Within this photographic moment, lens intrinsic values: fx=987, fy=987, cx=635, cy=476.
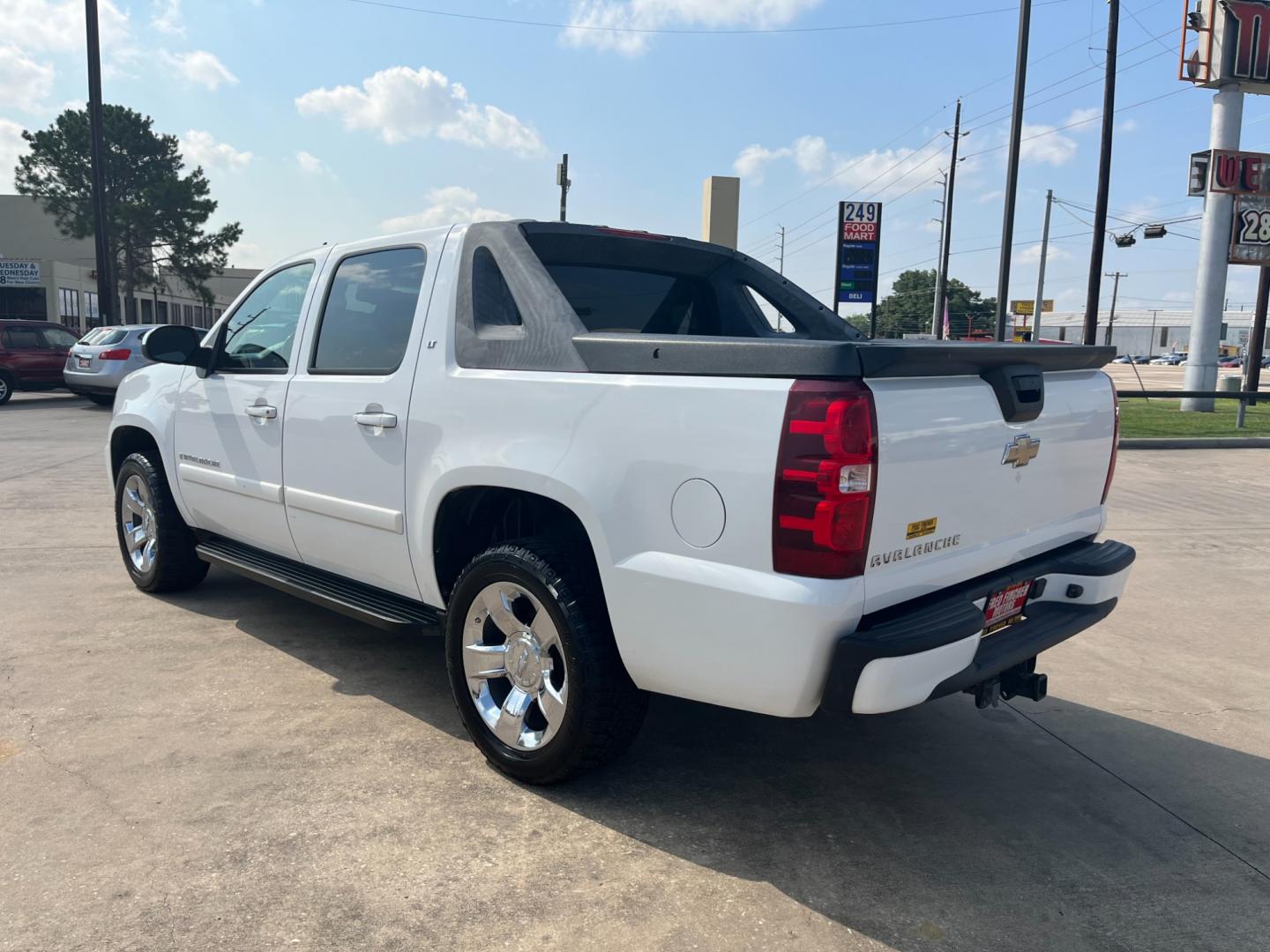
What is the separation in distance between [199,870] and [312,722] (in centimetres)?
108

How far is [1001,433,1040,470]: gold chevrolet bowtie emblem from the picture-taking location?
3.12 metres

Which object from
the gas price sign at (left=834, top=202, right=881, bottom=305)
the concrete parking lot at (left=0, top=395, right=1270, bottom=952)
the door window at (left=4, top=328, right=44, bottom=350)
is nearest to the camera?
the concrete parking lot at (left=0, top=395, right=1270, bottom=952)

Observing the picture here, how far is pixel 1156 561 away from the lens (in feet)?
23.6

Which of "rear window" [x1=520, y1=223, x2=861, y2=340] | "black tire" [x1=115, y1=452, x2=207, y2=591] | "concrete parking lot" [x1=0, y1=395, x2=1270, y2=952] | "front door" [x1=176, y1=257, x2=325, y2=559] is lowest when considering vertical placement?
"concrete parking lot" [x1=0, y1=395, x2=1270, y2=952]

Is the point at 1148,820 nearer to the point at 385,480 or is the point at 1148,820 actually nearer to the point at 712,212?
the point at 385,480

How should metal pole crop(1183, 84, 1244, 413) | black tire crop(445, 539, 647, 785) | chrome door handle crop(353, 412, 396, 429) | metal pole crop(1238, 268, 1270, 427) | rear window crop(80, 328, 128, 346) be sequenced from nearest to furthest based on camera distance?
black tire crop(445, 539, 647, 785)
chrome door handle crop(353, 412, 396, 429)
rear window crop(80, 328, 128, 346)
metal pole crop(1183, 84, 1244, 413)
metal pole crop(1238, 268, 1270, 427)

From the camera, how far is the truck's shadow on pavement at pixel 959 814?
9.02 ft

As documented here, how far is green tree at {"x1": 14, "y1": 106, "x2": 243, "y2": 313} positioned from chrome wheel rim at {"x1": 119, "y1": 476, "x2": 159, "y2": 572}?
47.9 m

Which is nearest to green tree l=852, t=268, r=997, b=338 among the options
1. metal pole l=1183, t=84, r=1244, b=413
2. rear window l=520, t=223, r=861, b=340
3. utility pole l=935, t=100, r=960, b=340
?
utility pole l=935, t=100, r=960, b=340

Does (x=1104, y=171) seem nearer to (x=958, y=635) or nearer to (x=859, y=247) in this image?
(x=859, y=247)

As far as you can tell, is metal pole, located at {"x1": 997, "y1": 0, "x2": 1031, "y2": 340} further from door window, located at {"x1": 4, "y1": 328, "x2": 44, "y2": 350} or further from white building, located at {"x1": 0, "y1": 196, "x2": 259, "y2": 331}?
white building, located at {"x1": 0, "y1": 196, "x2": 259, "y2": 331}

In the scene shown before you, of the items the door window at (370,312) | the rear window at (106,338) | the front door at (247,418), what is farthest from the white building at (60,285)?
the door window at (370,312)

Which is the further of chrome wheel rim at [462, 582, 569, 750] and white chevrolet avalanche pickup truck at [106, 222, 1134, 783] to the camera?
chrome wheel rim at [462, 582, 569, 750]

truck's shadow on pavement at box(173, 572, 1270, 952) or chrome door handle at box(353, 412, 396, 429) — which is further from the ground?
chrome door handle at box(353, 412, 396, 429)
